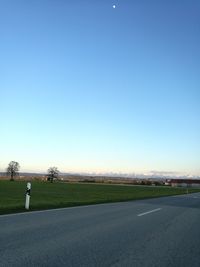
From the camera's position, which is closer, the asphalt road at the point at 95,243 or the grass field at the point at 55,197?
the asphalt road at the point at 95,243

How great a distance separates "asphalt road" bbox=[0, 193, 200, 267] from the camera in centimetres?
755

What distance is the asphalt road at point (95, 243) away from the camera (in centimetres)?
755

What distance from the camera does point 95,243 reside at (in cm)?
941

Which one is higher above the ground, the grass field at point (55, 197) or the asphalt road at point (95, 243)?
the grass field at point (55, 197)

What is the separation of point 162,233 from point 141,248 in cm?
272

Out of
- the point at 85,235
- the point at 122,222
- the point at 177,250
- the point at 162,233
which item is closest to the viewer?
the point at 177,250

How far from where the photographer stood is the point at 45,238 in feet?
32.2

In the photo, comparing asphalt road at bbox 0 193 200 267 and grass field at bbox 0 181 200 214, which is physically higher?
grass field at bbox 0 181 200 214

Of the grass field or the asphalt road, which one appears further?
the grass field

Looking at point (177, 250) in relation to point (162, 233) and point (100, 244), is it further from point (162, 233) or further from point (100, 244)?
point (162, 233)

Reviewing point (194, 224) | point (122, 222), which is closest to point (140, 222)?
point (122, 222)

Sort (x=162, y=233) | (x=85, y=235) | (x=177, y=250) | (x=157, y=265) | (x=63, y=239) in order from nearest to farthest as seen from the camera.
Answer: (x=157, y=265), (x=177, y=250), (x=63, y=239), (x=85, y=235), (x=162, y=233)

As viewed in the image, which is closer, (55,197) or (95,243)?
(95,243)

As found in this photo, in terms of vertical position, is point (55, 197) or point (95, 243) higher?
point (55, 197)
